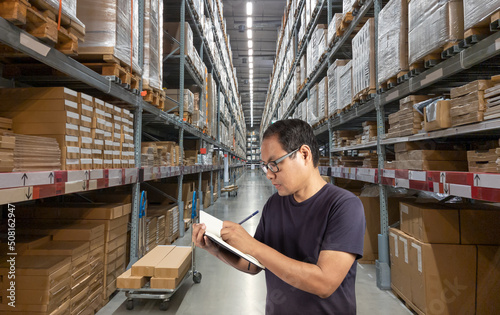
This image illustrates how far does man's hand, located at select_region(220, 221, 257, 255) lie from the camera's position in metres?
1.15

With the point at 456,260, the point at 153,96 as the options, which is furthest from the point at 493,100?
the point at 153,96

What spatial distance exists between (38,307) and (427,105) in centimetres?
353

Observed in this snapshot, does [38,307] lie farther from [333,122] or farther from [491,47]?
[333,122]

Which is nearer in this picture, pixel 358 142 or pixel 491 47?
pixel 491 47

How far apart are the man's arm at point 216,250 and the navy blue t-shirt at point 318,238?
4.9 inches

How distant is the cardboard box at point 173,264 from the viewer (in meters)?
2.91

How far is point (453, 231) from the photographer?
2561 millimetres

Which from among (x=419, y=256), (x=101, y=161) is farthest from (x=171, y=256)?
(x=419, y=256)

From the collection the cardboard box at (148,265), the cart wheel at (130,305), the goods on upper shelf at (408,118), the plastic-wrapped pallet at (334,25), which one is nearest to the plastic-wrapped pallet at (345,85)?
the plastic-wrapped pallet at (334,25)

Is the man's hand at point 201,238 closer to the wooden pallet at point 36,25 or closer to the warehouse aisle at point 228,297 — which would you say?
the wooden pallet at point 36,25

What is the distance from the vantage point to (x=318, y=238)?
126 cm

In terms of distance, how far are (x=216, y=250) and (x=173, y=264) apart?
1.90 metres

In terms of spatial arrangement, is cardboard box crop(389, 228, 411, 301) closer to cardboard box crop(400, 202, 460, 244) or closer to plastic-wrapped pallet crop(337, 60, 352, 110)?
cardboard box crop(400, 202, 460, 244)

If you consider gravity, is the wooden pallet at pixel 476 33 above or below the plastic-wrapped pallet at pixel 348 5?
below
